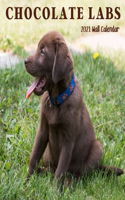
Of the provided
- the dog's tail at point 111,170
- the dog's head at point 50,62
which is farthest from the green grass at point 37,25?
the dog's tail at point 111,170

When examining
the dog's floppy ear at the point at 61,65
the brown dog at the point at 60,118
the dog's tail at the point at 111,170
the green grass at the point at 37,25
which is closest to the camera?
the dog's floppy ear at the point at 61,65

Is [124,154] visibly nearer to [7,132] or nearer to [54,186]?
[54,186]

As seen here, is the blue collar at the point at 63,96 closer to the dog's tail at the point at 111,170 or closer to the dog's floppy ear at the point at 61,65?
the dog's floppy ear at the point at 61,65

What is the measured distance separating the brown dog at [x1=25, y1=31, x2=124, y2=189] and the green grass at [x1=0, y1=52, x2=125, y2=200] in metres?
0.17

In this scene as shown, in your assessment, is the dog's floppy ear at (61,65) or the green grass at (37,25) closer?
the dog's floppy ear at (61,65)

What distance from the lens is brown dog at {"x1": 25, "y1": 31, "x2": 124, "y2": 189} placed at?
277cm

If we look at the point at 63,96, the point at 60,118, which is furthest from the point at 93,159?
the point at 63,96

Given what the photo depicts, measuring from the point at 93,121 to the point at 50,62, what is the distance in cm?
149

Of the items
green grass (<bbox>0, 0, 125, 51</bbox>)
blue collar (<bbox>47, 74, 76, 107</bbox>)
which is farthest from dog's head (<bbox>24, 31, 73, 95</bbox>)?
green grass (<bbox>0, 0, 125, 51</bbox>)

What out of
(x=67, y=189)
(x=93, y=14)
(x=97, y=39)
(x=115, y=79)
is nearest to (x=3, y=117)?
(x=67, y=189)

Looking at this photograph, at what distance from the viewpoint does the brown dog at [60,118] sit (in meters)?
2.77

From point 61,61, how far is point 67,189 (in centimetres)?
112

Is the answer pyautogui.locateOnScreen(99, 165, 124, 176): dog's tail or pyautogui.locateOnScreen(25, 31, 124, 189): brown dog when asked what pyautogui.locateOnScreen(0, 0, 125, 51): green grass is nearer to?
pyautogui.locateOnScreen(25, 31, 124, 189): brown dog

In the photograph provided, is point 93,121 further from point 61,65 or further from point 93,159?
point 61,65
